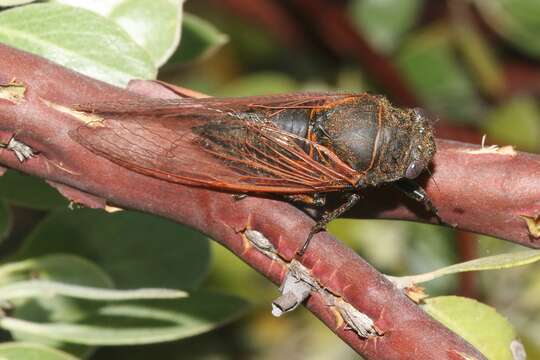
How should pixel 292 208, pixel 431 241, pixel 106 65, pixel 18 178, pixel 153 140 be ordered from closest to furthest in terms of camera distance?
pixel 292 208 → pixel 106 65 → pixel 18 178 → pixel 153 140 → pixel 431 241

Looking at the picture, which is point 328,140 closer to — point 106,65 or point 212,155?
point 212,155

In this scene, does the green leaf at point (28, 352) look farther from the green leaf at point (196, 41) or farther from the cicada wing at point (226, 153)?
the green leaf at point (196, 41)

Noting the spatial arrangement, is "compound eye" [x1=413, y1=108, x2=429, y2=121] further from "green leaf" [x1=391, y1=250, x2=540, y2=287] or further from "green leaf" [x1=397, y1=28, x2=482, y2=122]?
"green leaf" [x1=397, y1=28, x2=482, y2=122]

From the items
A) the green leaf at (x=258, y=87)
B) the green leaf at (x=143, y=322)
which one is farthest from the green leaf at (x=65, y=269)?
the green leaf at (x=258, y=87)

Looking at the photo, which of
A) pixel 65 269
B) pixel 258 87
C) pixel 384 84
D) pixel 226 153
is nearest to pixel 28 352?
pixel 65 269

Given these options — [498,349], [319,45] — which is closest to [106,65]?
[498,349]

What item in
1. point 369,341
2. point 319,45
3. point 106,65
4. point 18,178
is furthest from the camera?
point 319,45
